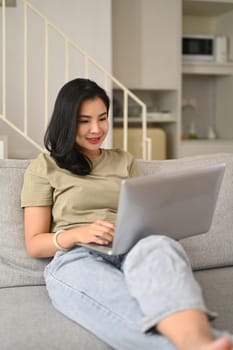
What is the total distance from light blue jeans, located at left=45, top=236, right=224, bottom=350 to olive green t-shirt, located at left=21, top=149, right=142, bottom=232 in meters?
0.18

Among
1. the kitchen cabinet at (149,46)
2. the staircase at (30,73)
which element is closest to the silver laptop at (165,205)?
the staircase at (30,73)

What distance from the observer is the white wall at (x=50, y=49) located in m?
4.09

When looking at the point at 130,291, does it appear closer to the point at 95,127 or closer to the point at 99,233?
the point at 99,233

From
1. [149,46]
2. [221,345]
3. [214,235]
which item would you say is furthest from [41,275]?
[149,46]

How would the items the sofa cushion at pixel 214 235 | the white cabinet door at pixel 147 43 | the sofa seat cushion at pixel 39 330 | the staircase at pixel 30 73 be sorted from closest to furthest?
the sofa seat cushion at pixel 39 330
the sofa cushion at pixel 214 235
the staircase at pixel 30 73
the white cabinet door at pixel 147 43

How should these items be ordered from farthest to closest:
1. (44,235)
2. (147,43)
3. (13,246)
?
(147,43), (13,246), (44,235)

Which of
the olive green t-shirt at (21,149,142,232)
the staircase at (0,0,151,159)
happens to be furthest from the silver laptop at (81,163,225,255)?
the staircase at (0,0,151,159)

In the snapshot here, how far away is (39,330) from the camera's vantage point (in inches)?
53.5

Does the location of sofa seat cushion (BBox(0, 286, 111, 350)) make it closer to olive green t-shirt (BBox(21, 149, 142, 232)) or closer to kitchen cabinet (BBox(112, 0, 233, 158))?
Answer: olive green t-shirt (BBox(21, 149, 142, 232))

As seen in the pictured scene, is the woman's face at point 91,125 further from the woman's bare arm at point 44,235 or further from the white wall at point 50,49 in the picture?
the white wall at point 50,49

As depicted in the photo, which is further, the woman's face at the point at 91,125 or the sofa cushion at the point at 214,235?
the sofa cushion at the point at 214,235

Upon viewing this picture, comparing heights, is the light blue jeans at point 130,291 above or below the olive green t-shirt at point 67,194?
below

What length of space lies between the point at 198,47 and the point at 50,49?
1.40 metres

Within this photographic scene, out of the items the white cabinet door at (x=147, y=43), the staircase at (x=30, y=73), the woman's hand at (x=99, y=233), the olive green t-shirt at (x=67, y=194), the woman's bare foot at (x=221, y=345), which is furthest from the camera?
the white cabinet door at (x=147, y=43)
